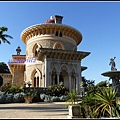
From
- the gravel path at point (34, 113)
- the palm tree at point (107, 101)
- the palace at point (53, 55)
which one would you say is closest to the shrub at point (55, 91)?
the palace at point (53, 55)

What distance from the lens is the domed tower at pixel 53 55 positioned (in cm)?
2514

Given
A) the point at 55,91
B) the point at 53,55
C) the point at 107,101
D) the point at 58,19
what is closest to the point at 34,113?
the point at 107,101

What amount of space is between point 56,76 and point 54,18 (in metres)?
10.7

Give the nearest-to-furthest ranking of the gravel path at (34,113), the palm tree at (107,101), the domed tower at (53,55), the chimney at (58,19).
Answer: the palm tree at (107,101), the gravel path at (34,113), the domed tower at (53,55), the chimney at (58,19)

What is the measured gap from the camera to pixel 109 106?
634 cm

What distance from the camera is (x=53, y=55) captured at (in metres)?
→ 25.4

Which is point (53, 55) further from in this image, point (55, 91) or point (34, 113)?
point (34, 113)

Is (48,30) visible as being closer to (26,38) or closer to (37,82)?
(26,38)

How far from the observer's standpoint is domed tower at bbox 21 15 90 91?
2514 centimetres

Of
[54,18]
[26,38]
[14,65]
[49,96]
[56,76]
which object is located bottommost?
[49,96]

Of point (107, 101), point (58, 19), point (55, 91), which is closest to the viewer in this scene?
point (107, 101)

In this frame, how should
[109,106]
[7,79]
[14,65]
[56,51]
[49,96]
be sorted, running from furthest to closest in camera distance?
1. [7,79]
2. [14,65]
3. [56,51]
4. [49,96]
5. [109,106]

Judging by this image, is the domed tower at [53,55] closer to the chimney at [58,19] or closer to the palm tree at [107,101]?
the chimney at [58,19]

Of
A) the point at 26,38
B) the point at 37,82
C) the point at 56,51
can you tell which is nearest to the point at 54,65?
the point at 56,51
